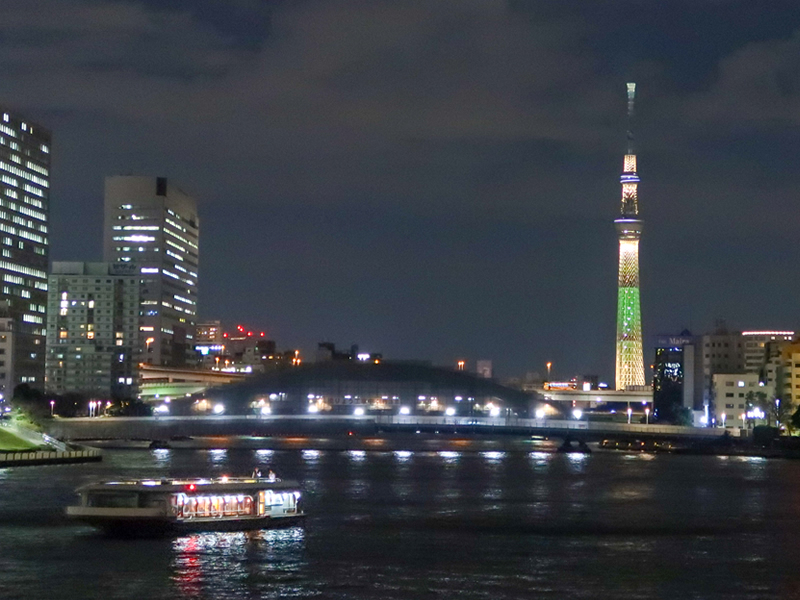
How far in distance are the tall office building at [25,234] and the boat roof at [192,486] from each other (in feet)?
338

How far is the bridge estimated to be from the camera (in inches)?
4397

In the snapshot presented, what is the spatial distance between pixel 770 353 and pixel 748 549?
11218 cm

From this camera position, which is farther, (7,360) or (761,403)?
(7,360)

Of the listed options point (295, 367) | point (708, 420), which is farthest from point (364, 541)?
point (708, 420)

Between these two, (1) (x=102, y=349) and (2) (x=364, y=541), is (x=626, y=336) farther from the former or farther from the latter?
(2) (x=364, y=541)

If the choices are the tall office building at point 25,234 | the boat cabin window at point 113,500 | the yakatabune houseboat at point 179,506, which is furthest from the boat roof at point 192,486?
the tall office building at point 25,234

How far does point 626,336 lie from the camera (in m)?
193

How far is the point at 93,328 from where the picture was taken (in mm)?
192000

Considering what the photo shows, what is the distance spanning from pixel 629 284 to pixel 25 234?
74590 millimetres

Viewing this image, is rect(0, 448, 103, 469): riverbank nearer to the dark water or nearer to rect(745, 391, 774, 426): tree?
the dark water

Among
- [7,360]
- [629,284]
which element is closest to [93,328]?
[7,360]

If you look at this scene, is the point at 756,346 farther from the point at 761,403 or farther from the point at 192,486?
the point at 192,486

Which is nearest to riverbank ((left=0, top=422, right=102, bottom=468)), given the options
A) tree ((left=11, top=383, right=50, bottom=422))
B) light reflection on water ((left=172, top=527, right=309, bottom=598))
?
tree ((left=11, top=383, right=50, bottom=422))

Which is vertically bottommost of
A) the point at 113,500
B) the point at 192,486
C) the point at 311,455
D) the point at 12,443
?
the point at 311,455
